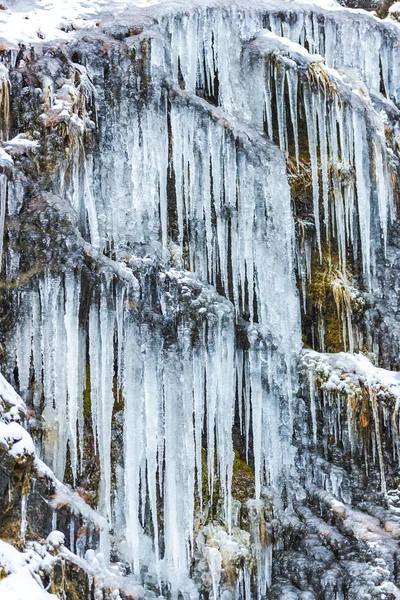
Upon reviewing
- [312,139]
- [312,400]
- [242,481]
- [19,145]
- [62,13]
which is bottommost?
[242,481]

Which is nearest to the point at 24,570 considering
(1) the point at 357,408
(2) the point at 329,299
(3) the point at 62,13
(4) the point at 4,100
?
(1) the point at 357,408

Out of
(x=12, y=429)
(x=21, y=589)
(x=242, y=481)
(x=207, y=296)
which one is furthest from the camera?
(x=242, y=481)

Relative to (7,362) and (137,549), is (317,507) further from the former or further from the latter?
(7,362)

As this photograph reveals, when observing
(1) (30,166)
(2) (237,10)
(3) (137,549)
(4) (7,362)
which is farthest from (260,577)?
(2) (237,10)

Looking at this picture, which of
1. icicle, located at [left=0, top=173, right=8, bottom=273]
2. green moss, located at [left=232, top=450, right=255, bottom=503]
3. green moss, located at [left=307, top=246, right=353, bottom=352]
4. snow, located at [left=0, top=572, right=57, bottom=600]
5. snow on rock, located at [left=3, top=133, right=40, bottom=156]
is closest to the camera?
snow, located at [left=0, top=572, right=57, bottom=600]

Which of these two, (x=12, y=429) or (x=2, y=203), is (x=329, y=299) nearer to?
(x=2, y=203)

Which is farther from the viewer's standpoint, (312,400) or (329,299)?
(329,299)

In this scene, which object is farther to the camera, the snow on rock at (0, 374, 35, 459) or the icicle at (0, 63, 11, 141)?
the icicle at (0, 63, 11, 141)

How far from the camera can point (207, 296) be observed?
8.11m

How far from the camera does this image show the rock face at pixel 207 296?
726cm

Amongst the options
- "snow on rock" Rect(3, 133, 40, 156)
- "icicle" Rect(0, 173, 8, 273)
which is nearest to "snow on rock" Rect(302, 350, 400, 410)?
"icicle" Rect(0, 173, 8, 273)

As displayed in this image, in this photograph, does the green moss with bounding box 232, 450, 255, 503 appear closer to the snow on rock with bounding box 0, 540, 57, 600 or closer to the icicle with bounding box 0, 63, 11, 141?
the snow on rock with bounding box 0, 540, 57, 600

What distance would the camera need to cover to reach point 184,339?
308 inches

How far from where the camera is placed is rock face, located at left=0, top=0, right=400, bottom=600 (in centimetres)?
726
